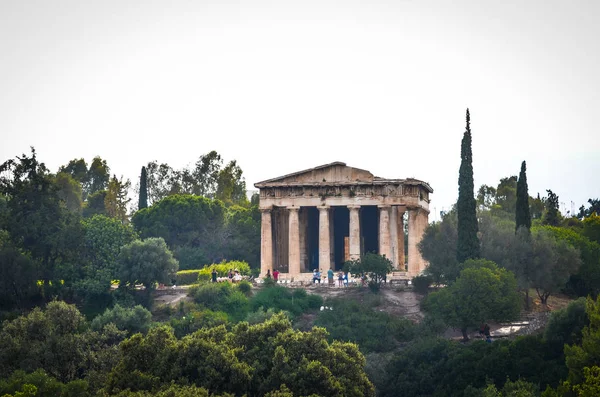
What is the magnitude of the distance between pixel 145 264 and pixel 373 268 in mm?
14205

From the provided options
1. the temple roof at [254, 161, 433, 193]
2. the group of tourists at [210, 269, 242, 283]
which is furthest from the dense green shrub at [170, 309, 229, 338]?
the temple roof at [254, 161, 433, 193]

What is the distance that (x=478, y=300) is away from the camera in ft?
183

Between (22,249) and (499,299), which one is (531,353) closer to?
(499,299)

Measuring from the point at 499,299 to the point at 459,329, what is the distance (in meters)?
3.94

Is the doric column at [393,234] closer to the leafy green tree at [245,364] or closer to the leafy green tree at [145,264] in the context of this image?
the leafy green tree at [145,264]

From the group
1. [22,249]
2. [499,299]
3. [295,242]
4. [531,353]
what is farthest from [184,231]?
[531,353]

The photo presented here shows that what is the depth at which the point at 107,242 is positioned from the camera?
221 ft

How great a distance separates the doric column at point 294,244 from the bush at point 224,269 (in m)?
4.46

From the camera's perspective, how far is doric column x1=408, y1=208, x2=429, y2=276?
7025 cm

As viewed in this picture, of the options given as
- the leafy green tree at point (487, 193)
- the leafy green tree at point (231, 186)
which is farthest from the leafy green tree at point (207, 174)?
the leafy green tree at point (487, 193)

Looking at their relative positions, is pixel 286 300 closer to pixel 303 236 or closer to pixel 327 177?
pixel 327 177

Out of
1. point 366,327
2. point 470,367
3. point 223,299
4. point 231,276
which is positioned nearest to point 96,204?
point 231,276

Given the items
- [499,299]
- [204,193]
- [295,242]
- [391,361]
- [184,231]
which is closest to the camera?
[391,361]

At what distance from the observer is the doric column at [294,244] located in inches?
2843
